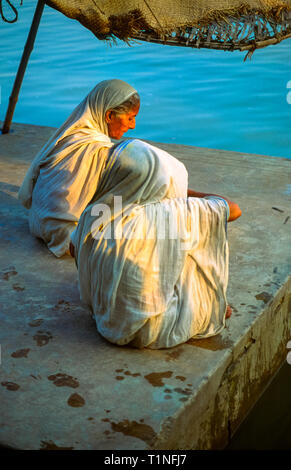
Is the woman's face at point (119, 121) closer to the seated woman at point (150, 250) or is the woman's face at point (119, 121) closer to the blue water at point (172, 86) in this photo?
the seated woman at point (150, 250)

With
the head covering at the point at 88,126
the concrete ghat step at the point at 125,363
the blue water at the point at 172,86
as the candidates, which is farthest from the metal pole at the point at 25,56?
the blue water at the point at 172,86

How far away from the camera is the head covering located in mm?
3830

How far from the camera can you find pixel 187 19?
4.19 metres

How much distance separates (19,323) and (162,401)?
1.01m

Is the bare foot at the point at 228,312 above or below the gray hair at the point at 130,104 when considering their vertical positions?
below

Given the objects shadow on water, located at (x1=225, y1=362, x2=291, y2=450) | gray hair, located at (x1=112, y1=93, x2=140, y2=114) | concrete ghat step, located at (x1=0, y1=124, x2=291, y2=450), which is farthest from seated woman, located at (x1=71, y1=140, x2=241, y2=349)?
gray hair, located at (x1=112, y1=93, x2=140, y2=114)

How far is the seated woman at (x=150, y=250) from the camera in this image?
118 inches

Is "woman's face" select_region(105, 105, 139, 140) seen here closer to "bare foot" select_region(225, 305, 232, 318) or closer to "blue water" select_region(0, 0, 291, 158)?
"bare foot" select_region(225, 305, 232, 318)

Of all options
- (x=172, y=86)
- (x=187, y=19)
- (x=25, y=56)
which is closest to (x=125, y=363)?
(x=187, y=19)

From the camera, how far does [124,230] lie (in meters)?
3.00

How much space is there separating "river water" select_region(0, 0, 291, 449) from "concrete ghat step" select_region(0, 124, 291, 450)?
581cm

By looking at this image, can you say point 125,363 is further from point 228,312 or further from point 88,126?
point 88,126

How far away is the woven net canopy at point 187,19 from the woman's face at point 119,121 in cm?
70

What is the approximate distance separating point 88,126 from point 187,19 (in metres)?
0.98
